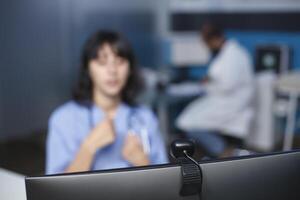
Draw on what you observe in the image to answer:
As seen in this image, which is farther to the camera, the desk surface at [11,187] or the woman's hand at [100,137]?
the woman's hand at [100,137]

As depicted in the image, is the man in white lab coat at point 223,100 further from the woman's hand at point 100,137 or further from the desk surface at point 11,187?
the desk surface at point 11,187

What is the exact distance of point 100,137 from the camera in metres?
1.54

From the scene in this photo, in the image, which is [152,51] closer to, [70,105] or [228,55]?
[228,55]

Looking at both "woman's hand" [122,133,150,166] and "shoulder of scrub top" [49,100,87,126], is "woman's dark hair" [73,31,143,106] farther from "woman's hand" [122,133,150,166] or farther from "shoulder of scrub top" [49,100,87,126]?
"woman's hand" [122,133,150,166]

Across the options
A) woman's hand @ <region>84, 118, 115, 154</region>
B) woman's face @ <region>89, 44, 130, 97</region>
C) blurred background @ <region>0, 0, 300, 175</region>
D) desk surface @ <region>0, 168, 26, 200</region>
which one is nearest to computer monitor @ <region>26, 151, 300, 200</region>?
desk surface @ <region>0, 168, 26, 200</region>

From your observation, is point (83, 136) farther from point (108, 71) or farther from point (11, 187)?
point (11, 187)

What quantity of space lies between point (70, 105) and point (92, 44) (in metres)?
0.26

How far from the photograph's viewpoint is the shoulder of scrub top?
5.48 ft

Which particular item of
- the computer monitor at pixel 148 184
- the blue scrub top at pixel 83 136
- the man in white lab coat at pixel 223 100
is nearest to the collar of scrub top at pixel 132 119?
the blue scrub top at pixel 83 136

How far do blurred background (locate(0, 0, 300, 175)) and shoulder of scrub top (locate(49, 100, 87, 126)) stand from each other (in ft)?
6.75

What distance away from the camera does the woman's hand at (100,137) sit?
1.54m

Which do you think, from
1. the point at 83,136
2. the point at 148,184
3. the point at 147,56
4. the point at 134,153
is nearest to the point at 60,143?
the point at 83,136

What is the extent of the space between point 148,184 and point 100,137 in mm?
756

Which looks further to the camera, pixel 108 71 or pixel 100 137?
pixel 108 71
